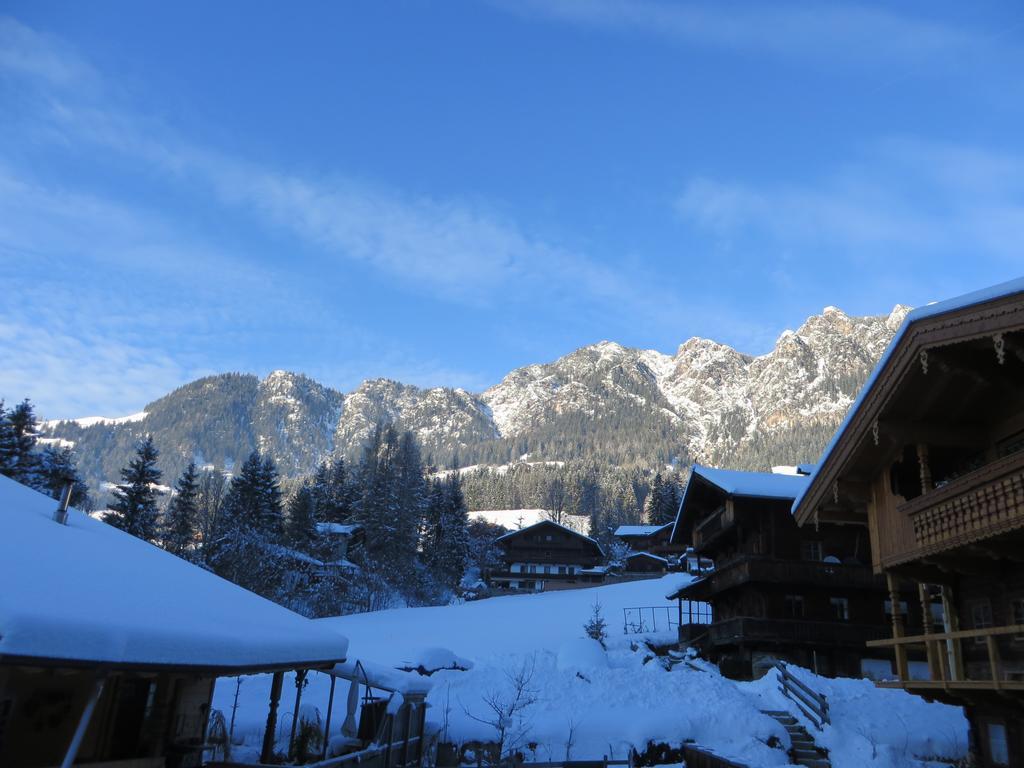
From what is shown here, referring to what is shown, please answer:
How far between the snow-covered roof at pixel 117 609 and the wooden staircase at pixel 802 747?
48.4 feet

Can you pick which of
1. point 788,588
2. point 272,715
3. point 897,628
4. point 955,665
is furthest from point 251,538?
point 955,665

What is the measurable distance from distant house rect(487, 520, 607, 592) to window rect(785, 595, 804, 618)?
54859mm

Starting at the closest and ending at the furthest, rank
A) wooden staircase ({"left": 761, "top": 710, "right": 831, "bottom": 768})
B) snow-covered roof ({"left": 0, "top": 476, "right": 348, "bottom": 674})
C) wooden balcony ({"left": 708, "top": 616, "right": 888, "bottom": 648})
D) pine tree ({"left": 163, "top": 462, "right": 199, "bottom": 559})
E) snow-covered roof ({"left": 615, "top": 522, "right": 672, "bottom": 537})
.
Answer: snow-covered roof ({"left": 0, "top": 476, "right": 348, "bottom": 674})
wooden staircase ({"left": 761, "top": 710, "right": 831, "bottom": 768})
wooden balcony ({"left": 708, "top": 616, "right": 888, "bottom": 648})
pine tree ({"left": 163, "top": 462, "right": 199, "bottom": 559})
snow-covered roof ({"left": 615, "top": 522, "right": 672, "bottom": 537})

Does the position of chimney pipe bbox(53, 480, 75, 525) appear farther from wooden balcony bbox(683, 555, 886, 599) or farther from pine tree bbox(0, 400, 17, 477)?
pine tree bbox(0, 400, 17, 477)

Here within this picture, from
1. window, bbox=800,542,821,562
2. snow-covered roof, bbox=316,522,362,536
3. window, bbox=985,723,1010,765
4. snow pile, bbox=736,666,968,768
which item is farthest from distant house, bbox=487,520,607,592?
window, bbox=985,723,1010,765

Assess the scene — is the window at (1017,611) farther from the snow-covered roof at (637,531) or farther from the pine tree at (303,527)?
the snow-covered roof at (637,531)

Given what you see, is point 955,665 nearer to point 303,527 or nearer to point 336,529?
point 303,527

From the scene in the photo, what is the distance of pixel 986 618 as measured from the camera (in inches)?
614

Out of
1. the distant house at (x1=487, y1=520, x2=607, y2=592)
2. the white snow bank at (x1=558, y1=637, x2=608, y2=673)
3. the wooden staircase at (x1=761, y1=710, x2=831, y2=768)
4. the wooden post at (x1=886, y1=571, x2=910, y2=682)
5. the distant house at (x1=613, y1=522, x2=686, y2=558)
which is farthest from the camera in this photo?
the distant house at (x1=613, y1=522, x2=686, y2=558)

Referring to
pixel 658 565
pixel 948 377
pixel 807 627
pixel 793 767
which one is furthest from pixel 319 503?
pixel 948 377

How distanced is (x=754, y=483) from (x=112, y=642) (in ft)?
108

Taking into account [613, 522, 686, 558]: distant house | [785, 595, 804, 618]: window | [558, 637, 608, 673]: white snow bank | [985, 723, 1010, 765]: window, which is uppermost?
[613, 522, 686, 558]: distant house

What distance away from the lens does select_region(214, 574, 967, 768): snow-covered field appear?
21.9 m

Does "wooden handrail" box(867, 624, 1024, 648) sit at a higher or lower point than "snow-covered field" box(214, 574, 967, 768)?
higher
